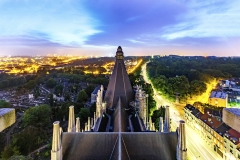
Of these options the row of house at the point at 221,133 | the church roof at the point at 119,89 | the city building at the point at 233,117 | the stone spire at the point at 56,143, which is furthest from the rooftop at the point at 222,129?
the stone spire at the point at 56,143

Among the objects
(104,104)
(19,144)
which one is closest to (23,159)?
(19,144)

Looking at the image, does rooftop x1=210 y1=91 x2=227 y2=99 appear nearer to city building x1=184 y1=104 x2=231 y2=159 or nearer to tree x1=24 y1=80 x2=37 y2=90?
city building x1=184 y1=104 x2=231 y2=159

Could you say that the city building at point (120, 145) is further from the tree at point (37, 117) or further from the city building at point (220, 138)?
the tree at point (37, 117)

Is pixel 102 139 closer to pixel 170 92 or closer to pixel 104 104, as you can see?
pixel 104 104

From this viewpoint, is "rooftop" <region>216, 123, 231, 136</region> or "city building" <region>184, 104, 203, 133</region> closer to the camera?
"rooftop" <region>216, 123, 231, 136</region>

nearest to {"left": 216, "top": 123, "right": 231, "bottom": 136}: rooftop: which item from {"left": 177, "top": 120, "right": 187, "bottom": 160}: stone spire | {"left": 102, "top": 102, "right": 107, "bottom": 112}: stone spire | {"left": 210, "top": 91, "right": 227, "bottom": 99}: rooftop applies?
{"left": 102, "top": 102, "right": 107, "bottom": 112}: stone spire
